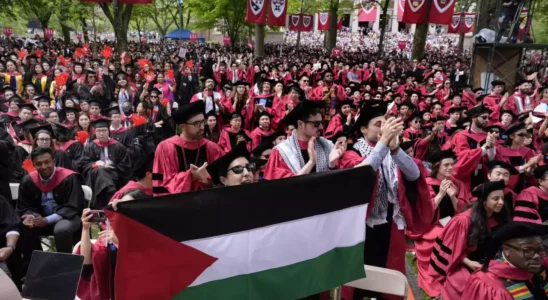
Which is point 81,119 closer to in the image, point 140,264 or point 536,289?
point 140,264

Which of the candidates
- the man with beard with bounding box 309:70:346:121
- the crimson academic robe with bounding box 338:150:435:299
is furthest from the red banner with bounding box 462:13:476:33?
the crimson academic robe with bounding box 338:150:435:299

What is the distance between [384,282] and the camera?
3.51 meters

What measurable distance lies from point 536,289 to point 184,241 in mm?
2517

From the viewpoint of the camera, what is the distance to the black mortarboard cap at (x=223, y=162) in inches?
152

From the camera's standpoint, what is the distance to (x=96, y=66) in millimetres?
15180

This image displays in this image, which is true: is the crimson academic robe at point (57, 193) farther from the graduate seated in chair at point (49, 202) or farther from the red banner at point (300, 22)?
the red banner at point (300, 22)

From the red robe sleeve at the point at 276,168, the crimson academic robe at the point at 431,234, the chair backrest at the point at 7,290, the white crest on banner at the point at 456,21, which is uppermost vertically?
the white crest on banner at the point at 456,21

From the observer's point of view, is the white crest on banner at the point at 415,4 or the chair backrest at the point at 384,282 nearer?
the chair backrest at the point at 384,282

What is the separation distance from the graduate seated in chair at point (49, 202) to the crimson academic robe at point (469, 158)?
4.92 m

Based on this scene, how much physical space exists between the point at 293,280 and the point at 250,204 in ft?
2.02

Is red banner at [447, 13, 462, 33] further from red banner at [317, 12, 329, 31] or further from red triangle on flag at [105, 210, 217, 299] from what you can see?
red triangle on flag at [105, 210, 217, 299]

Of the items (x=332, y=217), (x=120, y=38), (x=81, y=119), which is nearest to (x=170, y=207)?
(x=332, y=217)

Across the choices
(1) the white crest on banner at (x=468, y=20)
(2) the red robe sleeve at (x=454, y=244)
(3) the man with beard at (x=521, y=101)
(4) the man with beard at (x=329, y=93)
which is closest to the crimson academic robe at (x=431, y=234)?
(2) the red robe sleeve at (x=454, y=244)

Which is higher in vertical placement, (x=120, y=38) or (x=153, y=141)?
(x=120, y=38)
